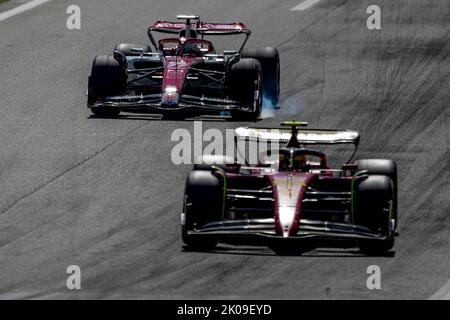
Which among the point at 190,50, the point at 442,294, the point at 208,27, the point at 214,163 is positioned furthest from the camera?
the point at 208,27

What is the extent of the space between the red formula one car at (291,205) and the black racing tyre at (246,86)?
6250 mm

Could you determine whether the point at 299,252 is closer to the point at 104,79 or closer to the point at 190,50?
the point at 104,79

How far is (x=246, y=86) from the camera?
2972 centimetres

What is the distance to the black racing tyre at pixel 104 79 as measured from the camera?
29781mm

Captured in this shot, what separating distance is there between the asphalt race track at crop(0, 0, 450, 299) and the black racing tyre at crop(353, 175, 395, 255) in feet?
0.60

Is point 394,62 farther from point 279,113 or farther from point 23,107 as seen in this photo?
point 23,107

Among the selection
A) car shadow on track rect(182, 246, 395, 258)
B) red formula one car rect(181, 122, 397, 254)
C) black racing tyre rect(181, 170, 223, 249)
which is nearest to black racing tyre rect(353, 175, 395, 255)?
red formula one car rect(181, 122, 397, 254)

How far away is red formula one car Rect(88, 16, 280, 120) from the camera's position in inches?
1159

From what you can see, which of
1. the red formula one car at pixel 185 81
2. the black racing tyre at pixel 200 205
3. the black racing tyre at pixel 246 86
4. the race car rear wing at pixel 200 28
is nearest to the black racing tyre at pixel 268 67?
the red formula one car at pixel 185 81

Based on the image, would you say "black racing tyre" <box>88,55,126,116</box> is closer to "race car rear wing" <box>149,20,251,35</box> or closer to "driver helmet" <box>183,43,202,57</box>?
"driver helmet" <box>183,43,202,57</box>

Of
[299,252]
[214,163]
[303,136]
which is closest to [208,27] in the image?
[303,136]

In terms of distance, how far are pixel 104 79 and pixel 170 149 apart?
2.43 metres

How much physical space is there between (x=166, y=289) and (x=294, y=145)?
12.7ft
